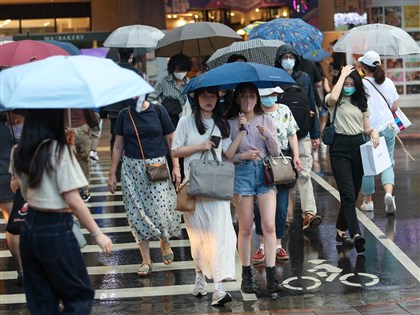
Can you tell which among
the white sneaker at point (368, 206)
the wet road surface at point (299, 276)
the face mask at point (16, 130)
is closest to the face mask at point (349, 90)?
the wet road surface at point (299, 276)

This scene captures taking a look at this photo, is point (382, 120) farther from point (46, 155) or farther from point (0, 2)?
point (0, 2)

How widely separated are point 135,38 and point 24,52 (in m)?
7.78

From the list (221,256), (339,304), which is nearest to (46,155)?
(221,256)

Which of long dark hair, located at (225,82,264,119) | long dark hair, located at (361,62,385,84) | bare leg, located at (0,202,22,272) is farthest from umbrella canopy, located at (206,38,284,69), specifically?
bare leg, located at (0,202,22,272)

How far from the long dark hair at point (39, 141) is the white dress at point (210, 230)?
2.70 metres

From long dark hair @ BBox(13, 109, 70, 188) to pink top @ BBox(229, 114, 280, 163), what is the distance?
3.02 meters

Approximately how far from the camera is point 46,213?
6316mm

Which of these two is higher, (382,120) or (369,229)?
(382,120)

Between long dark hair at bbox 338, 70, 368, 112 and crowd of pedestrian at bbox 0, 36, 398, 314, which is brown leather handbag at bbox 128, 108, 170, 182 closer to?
crowd of pedestrian at bbox 0, 36, 398, 314

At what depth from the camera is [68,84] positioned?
619 centimetres

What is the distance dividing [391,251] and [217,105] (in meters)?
3.00

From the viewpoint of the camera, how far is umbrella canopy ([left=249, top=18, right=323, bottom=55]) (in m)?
14.3

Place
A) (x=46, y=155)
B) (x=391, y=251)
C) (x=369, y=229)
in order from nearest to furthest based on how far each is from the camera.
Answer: (x=46, y=155)
(x=391, y=251)
(x=369, y=229)

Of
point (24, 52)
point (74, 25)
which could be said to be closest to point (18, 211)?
point (24, 52)
